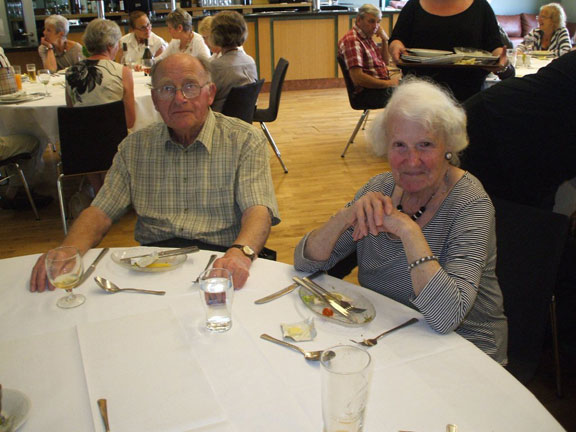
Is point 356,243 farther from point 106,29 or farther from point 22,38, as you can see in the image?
point 22,38

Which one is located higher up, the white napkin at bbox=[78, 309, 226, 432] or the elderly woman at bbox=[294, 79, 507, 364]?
the elderly woman at bbox=[294, 79, 507, 364]

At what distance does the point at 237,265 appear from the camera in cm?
140

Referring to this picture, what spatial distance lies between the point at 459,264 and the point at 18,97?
3616mm

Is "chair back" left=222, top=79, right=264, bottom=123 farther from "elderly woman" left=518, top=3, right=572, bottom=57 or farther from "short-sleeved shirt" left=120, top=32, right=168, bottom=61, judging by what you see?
"elderly woman" left=518, top=3, right=572, bottom=57

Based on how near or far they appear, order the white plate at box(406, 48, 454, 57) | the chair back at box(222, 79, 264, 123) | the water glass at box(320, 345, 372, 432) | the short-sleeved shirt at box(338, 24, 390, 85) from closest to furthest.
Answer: the water glass at box(320, 345, 372, 432)
the white plate at box(406, 48, 454, 57)
the chair back at box(222, 79, 264, 123)
the short-sleeved shirt at box(338, 24, 390, 85)

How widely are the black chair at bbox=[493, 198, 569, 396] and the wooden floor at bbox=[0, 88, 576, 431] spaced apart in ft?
2.07

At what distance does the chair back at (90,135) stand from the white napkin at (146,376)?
2.20 metres

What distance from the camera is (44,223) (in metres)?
3.88

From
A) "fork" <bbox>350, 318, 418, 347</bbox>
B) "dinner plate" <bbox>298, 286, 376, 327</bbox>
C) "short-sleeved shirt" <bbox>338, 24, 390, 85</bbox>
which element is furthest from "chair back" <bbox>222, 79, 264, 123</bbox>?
"fork" <bbox>350, 318, 418, 347</bbox>

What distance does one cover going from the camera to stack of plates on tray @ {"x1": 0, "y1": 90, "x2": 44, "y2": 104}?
381 centimetres

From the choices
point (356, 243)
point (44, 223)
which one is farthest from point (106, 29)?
point (356, 243)

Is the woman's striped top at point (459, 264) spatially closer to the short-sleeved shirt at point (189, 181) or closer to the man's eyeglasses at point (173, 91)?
the short-sleeved shirt at point (189, 181)

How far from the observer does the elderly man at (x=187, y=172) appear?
194 centimetres

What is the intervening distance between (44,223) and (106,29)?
1.45 meters
